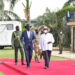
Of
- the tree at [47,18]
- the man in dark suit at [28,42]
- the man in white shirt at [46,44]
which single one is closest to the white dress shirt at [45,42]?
the man in white shirt at [46,44]

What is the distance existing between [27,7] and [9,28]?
128 inches

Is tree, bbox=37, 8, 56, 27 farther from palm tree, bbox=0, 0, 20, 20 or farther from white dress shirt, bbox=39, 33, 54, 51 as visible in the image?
white dress shirt, bbox=39, 33, 54, 51

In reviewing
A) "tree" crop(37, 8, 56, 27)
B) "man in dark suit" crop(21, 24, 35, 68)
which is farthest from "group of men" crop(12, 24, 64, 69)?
"tree" crop(37, 8, 56, 27)

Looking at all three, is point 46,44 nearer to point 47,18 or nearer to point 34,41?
point 34,41

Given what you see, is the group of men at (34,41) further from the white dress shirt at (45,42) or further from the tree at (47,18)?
the tree at (47,18)

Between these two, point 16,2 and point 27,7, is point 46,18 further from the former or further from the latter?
point 27,7

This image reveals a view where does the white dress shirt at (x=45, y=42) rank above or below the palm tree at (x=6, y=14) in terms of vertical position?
below

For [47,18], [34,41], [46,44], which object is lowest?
[46,44]

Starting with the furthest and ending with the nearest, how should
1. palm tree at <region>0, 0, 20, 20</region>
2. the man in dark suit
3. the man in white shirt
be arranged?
palm tree at <region>0, 0, 20, 20</region>
the man in dark suit
the man in white shirt

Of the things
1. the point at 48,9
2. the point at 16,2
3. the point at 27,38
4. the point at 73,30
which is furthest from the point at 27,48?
the point at 48,9

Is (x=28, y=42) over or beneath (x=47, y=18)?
beneath

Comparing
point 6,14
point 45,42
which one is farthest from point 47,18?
point 45,42

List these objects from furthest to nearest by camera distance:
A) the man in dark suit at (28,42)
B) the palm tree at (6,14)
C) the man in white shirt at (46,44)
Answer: the palm tree at (6,14)
the man in dark suit at (28,42)
the man in white shirt at (46,44)

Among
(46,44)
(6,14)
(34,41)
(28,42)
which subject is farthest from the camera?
(6,14)
